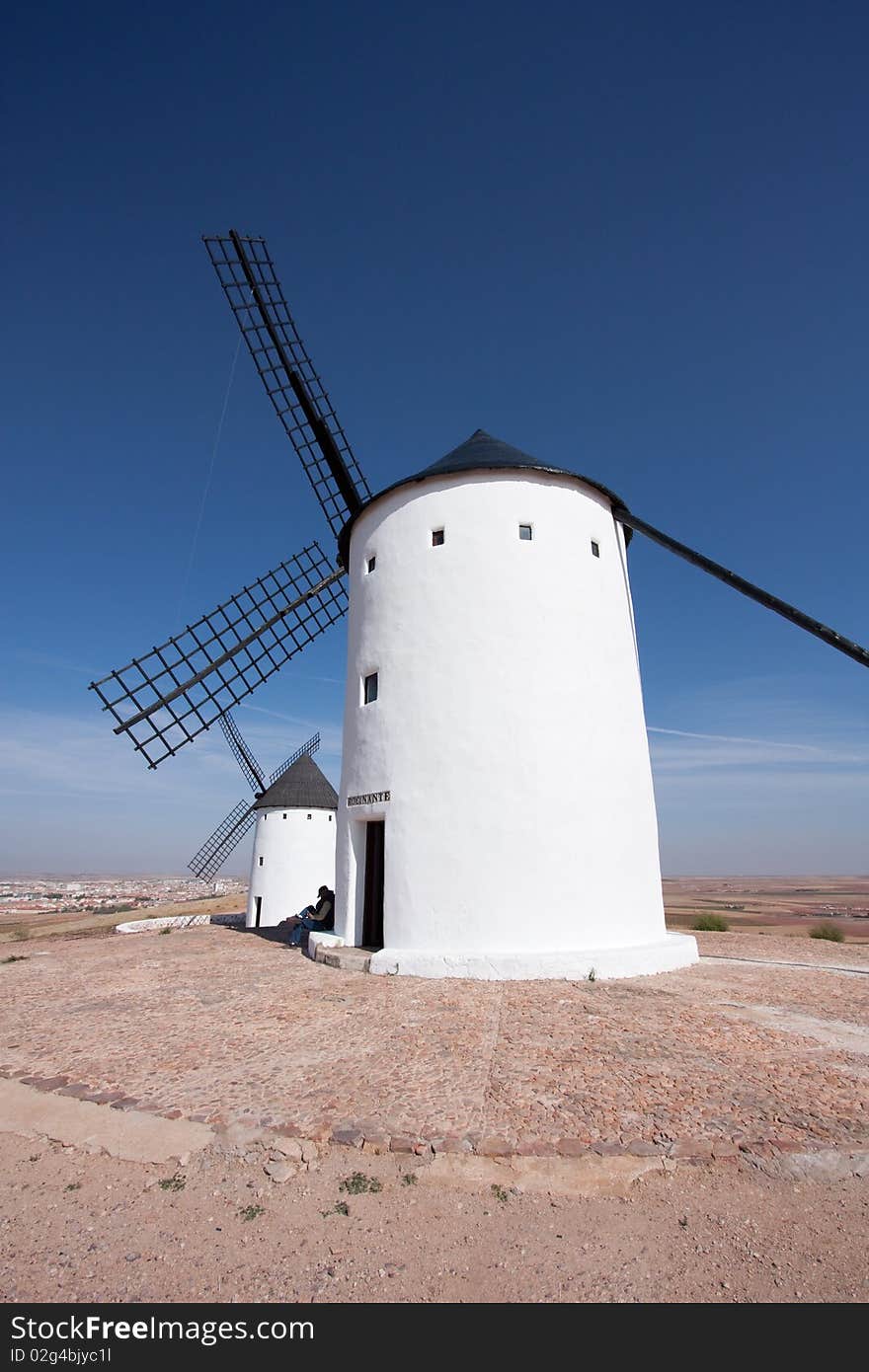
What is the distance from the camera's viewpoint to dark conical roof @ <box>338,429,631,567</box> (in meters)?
11.2

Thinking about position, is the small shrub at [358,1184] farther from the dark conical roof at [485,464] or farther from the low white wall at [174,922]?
the low white wall at [174,922]

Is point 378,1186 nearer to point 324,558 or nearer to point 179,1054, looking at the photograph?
point 179,1054

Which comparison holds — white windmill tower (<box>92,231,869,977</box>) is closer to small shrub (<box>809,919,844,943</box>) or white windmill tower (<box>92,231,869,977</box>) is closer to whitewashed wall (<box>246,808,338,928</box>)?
small shrub (<box>809,919,844,943</box>)

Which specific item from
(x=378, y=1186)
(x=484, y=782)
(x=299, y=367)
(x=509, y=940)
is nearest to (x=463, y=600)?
(x=484, y=782)

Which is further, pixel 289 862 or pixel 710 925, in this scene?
pixel 289 862

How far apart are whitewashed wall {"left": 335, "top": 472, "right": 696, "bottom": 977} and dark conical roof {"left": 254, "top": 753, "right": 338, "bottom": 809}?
12.4 m

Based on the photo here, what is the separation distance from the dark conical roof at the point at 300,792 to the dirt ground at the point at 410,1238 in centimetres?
2015

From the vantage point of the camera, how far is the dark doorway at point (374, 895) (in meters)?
11.3

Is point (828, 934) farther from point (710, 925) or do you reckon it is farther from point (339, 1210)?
point (339, 1210)

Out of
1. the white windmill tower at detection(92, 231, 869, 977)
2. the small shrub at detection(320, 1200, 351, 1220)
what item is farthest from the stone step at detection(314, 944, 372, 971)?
the small shrub at detection(320, 1200, 351, 1220)

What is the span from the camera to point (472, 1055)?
17.9 ft

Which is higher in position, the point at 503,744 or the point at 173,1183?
the point at 503,744

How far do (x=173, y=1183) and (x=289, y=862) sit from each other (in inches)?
801

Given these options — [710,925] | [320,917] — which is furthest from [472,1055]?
[710,925]
